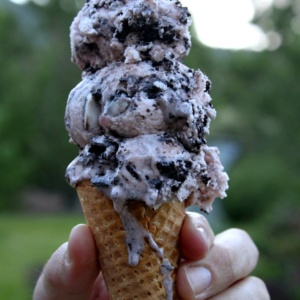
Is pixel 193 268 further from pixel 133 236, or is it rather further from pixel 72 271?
pixel 72 271

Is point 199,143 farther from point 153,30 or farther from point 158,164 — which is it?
point 153,30

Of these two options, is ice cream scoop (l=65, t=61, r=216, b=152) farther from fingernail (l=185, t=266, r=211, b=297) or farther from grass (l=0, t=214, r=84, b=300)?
grass (l=0, t=214, r=84, b=300)

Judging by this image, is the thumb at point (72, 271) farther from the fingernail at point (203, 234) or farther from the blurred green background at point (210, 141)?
the blurred green background at point (210, 141)

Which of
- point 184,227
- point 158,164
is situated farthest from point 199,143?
point 184,227

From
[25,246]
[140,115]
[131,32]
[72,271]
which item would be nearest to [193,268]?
[72,271]

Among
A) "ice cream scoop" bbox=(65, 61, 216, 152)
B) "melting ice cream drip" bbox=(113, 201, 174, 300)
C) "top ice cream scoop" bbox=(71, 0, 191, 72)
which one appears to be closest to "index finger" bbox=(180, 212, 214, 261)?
"melting ice cream drip" bbox=(113, 201, 174, 300)

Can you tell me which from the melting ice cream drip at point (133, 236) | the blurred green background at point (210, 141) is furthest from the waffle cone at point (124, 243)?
the blurred green background at point (210, 141)

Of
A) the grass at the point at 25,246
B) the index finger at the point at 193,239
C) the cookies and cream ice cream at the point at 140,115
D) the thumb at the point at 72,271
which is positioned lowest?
the index finger at the point at 193,239

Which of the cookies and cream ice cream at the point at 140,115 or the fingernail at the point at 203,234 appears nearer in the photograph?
the cookies and cream ice cream at the point at 140,115
